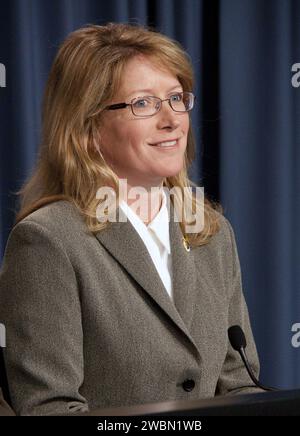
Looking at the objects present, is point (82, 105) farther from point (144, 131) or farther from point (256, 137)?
point (256, 137)

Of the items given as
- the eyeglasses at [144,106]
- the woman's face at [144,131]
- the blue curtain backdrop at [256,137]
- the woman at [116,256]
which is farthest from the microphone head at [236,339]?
the blue curtain backdrop at [256,137]

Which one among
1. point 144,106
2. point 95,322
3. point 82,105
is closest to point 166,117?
point 144,106

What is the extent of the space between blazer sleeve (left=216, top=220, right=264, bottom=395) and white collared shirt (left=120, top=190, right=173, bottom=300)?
0.53ft

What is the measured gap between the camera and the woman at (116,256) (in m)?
1.26

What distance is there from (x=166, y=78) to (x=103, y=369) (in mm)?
549

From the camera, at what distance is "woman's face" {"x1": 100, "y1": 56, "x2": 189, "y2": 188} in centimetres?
145

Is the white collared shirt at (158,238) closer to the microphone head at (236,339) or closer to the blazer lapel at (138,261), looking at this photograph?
the blazer lapel at (138,261)

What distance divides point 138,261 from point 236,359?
0.31 metres

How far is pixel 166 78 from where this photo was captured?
147 centimetres

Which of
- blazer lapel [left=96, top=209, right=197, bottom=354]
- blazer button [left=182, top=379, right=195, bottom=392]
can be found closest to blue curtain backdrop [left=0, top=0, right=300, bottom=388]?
blazer lapel [left=96, top=209, right=197, bottom=354]

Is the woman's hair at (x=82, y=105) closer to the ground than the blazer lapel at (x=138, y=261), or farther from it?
farther from it

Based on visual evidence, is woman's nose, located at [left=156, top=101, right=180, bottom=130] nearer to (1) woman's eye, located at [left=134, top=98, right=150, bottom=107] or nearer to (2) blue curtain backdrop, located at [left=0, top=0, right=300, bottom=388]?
(1) woman's eye, located at [left=134, top=98, right=150, bottom=107]
